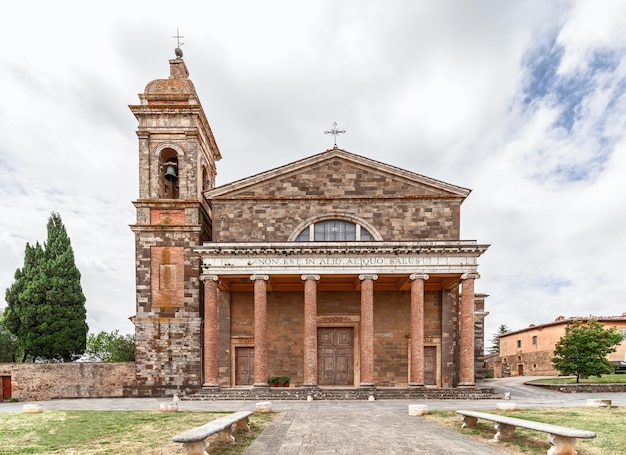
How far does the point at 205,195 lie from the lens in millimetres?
23375

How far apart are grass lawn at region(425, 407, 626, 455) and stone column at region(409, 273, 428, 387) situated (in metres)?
5.99

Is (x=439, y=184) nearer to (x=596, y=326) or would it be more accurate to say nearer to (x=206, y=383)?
(x=596, y=326)

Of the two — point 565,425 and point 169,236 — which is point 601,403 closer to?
point 565,425

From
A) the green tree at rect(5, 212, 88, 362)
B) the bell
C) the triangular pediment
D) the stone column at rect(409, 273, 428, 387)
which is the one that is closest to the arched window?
the triangular pediment

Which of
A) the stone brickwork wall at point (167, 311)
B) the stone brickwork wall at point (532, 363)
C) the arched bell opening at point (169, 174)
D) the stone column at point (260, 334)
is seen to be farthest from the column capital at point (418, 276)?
the stone brickwork wall at point (532, 363)

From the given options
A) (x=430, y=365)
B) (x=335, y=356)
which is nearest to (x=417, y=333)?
(x=430, y=365)

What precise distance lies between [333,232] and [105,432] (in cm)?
1498

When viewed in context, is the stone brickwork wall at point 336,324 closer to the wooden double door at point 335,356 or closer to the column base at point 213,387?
the wooden double door at point 335,356

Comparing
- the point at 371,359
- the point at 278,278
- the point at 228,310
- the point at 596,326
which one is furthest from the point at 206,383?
the point at 596,326

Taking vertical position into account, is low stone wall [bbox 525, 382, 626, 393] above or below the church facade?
below

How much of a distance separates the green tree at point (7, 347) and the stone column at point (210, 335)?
1912 centimetres

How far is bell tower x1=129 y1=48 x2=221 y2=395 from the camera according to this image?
74.4 feet

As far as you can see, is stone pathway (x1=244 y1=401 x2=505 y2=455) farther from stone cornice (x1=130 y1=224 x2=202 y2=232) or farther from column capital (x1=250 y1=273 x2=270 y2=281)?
stone cornice (x1=130 y1=224 x2=202 y2=232)

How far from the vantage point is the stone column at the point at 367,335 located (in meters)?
20.0
